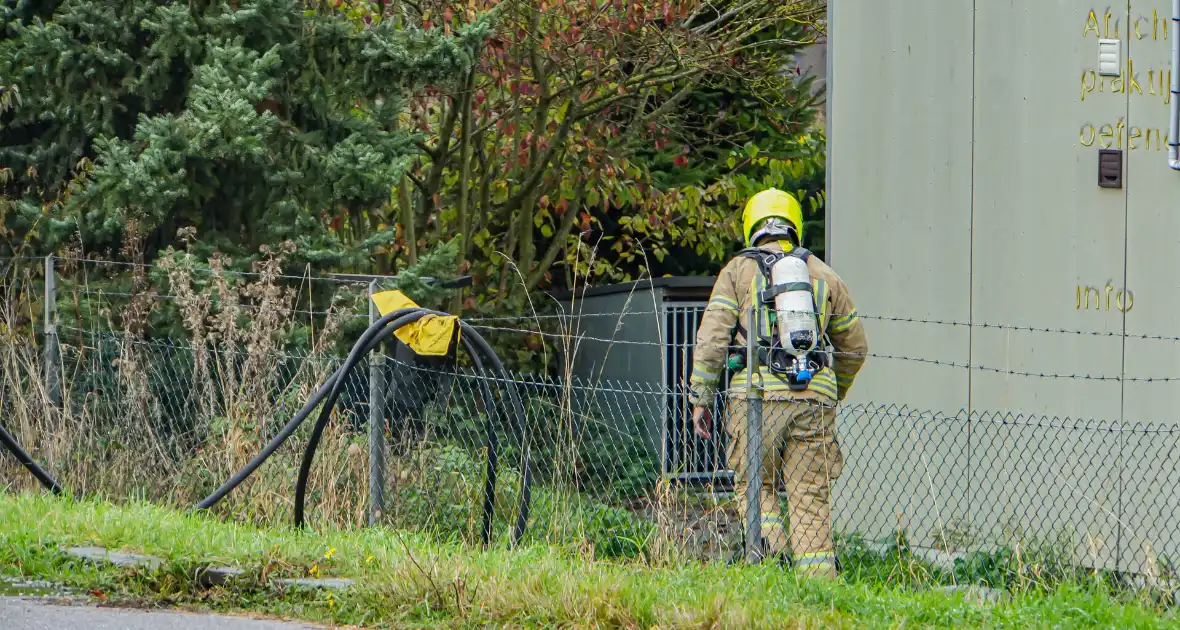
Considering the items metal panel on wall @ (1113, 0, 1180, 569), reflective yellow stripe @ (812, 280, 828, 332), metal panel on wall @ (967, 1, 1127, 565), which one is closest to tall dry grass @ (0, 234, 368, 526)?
reflective yellow stripe @ (812, 280, 828, 332)

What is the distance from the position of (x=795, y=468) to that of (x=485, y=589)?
1.94 metres

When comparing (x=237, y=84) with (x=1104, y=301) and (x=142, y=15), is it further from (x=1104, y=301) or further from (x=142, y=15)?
(x=1104, y=301)

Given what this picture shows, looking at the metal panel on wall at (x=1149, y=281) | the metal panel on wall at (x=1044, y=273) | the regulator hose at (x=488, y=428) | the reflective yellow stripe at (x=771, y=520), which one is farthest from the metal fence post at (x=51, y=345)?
the metal panel on wall at (x=1149, y=281)

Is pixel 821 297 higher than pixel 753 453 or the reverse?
higher

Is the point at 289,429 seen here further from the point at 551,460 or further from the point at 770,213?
the point at 770,213

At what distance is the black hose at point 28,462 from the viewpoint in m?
7.54

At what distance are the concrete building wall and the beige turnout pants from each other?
0.62m

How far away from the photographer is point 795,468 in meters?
6.69

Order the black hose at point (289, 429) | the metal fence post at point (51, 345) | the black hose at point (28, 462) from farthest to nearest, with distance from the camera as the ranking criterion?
1. the metal fence post at point (51, 345)
2. the black hose at point (28, 462)
3. the black hose at point (289, 429)

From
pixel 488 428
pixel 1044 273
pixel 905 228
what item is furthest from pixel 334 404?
pixel 1044 273

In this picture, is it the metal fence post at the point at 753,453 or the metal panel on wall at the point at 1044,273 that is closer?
the metal fence post at the point at 753,453

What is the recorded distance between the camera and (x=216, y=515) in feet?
24.3

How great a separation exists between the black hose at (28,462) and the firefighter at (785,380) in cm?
355

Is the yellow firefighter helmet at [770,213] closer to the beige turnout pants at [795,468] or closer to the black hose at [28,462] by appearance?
the beige turnout pants at [795,468]
